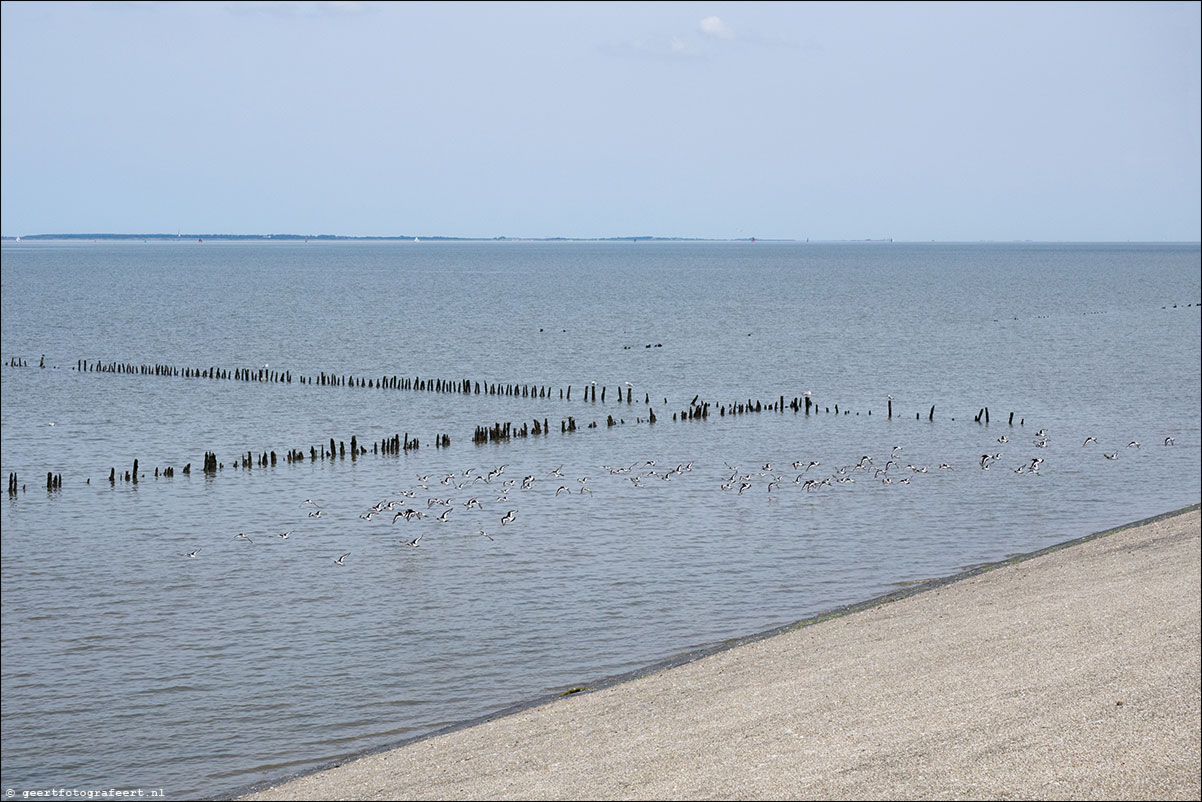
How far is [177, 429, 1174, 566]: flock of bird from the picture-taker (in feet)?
109

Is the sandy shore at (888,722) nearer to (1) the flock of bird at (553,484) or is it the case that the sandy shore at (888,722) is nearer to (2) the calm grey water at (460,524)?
(2) the calm grey water at (460,524)

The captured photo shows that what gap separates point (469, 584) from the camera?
1063 inches

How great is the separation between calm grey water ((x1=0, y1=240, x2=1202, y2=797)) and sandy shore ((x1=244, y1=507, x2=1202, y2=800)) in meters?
2.66

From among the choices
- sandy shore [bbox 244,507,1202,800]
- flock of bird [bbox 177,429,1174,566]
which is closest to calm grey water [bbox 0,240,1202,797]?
flock of bird [bbox 177,429,1174,566]

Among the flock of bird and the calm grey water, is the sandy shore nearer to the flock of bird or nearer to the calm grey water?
the calm grey water

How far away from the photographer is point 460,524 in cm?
3275

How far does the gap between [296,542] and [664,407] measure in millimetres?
28608

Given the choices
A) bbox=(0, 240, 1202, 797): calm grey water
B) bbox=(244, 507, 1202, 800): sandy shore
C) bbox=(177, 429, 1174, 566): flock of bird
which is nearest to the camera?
bbox=(244, 507, 1202, 800): sandy shore

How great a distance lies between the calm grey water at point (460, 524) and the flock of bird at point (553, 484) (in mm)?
210

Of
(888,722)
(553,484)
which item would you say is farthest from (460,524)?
(888,722)

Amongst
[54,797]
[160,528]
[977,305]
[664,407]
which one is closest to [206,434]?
[160,528]

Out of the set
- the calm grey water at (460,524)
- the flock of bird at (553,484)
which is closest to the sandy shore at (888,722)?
the calm grey water at (460,524)

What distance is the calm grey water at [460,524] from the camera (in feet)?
66.4

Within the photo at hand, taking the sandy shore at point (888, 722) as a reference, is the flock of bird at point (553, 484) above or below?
below
